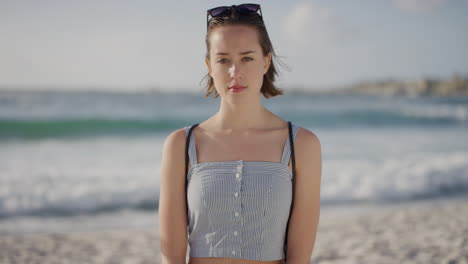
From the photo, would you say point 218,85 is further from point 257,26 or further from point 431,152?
point 431,152

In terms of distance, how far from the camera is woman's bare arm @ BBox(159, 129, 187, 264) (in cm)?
187

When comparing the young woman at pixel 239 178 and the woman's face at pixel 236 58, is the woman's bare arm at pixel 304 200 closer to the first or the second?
the young woman at pixel 239 178

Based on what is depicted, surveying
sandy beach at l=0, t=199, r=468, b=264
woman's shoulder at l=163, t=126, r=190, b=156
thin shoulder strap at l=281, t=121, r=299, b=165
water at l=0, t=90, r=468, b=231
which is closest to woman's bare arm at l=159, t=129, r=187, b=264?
woman's shoulder at l=163, t=126, r=190, b=156

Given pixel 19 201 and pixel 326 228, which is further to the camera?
pixel 19 201

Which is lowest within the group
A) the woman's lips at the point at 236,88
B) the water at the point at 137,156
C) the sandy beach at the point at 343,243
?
the water at the point at 137,156

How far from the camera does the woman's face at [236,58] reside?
1.83m

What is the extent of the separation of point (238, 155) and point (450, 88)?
7824 cm

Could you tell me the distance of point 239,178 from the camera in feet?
5.88

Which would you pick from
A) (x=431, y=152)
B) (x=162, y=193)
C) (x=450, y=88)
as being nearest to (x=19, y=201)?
(x=162, y=193)

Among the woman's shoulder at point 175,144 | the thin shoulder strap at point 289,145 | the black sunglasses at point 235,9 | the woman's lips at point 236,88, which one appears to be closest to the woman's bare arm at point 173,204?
the woman's shoulder at point 175,144

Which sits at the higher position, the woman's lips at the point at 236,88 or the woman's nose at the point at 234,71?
the woman's nose at the point at 234,71

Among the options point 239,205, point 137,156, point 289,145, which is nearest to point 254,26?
point 289,145

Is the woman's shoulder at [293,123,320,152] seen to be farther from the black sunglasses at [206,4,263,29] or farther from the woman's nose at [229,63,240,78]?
the black sunglasses at [206,4,263,29]

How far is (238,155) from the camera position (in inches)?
73.6
